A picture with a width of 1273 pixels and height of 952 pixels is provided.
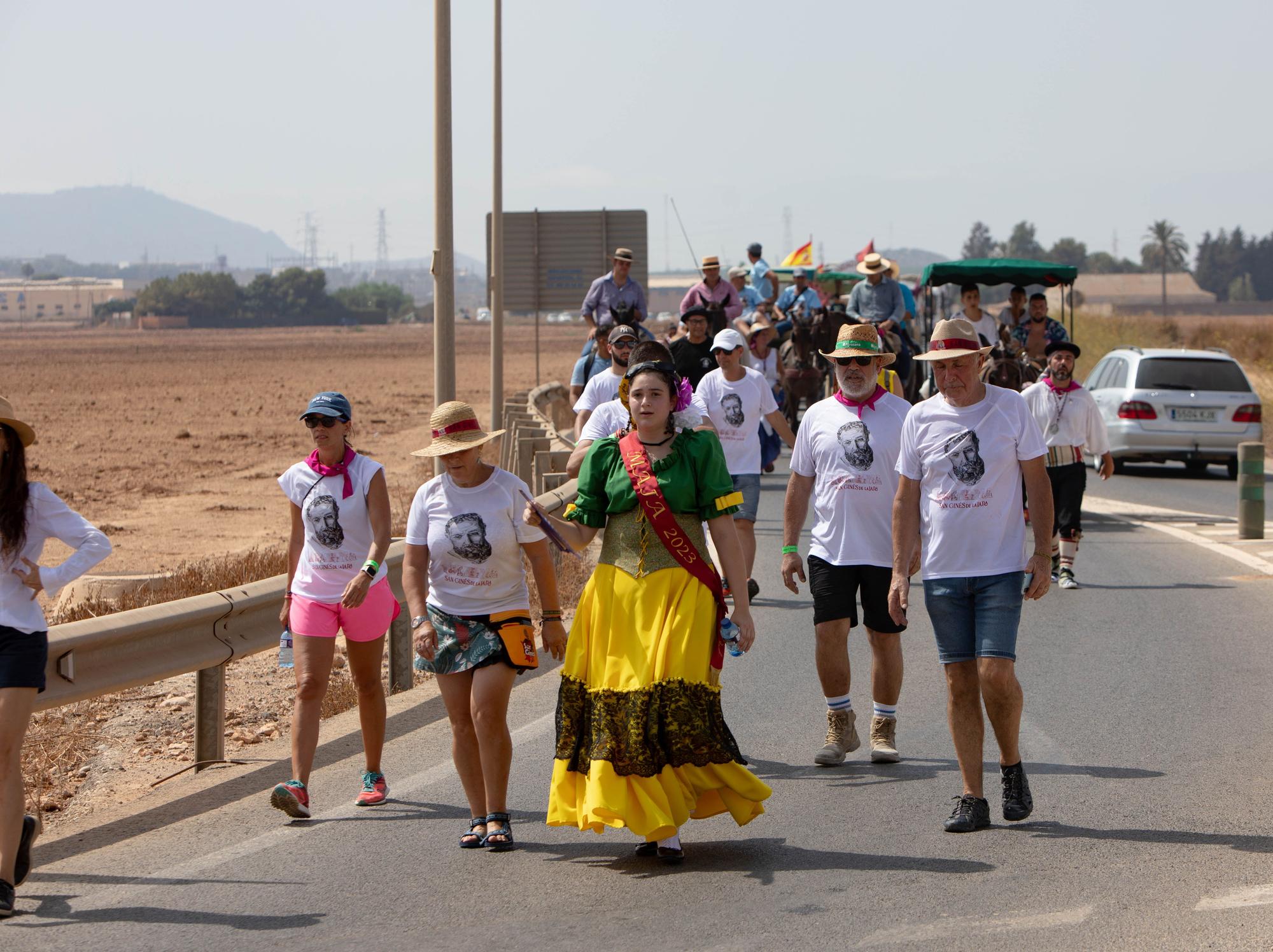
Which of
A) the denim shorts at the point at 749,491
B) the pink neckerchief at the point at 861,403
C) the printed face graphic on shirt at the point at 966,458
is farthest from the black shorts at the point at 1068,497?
the printed face graphic on shirt at the point at 966,458

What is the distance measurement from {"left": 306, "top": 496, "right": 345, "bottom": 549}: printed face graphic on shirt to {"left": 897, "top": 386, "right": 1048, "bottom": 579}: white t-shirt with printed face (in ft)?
8.19

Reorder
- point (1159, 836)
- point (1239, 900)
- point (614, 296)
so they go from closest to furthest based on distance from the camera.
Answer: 1. point (1239, 900)
2. point (1159, 836)
3. point (614, 296)

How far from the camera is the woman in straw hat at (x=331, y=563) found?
7379mm

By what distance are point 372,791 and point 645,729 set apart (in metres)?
1.76

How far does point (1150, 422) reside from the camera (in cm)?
2202

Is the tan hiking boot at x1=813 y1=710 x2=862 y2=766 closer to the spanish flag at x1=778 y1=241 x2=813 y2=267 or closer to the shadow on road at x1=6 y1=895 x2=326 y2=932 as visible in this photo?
the shadow on road at x1=6 y1=895 x2=326 y2=932

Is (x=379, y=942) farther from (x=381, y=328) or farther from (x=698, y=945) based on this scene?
(x=381, y=328)

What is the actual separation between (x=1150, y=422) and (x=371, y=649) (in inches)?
648

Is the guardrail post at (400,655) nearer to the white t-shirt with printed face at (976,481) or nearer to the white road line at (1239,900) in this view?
the white t-shirt with printed face at (976,481)

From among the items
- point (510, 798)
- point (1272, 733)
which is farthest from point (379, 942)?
point (1272, 733)

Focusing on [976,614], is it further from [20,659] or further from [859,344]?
[20,659]

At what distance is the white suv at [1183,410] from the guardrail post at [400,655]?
565 inches

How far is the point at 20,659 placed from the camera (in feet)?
Result: 19.5

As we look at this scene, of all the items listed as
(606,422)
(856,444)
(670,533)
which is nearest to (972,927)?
(670,533)
